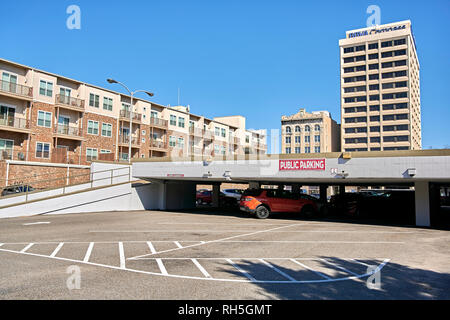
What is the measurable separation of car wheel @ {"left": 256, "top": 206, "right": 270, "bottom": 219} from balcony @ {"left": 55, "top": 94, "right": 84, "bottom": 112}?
25.8 m

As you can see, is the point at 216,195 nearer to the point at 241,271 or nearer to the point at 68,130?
the point at 68,130

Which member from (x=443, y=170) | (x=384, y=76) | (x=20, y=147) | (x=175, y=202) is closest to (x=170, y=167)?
(x=175, y=202)

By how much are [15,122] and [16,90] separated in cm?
304

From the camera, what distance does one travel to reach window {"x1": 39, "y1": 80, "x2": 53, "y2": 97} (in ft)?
111

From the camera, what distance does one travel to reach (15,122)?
31672 mm

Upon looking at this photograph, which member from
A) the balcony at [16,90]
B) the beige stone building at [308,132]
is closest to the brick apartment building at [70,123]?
the balcony at [16,90]

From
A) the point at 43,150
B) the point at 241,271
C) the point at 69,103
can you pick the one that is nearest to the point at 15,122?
the point at 43,150

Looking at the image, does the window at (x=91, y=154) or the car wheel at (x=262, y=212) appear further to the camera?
the window at (x=91, y=154)

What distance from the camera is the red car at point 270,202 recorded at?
19.8 meters

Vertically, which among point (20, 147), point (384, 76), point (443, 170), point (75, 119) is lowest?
point (443, 170)

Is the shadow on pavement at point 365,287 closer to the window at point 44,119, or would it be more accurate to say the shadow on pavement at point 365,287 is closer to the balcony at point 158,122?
the window at point 44,119
